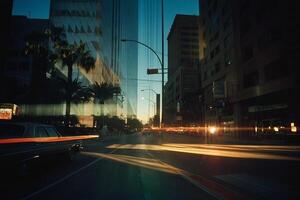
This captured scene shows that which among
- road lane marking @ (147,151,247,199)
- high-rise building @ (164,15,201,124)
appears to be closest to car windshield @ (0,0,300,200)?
road lane marking @ (147,151,247,199)

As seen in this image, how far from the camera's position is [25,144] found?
8367mm

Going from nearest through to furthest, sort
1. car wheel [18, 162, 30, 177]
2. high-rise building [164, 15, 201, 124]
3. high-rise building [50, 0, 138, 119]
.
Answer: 1. car wheel [18, 162, 30, 177]
2. high-rise building [50, 0, 138, 119]
3. high-rise building [164, 15, 201, 124]

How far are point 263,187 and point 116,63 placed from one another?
317 feet

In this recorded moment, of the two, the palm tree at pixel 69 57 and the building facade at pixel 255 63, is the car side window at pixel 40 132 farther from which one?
the palm tree at pixel 69 57

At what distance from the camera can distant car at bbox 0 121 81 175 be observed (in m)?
7.55

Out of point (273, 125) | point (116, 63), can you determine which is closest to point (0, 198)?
point (273, 125)

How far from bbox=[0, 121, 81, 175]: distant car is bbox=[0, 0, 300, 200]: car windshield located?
3 cm

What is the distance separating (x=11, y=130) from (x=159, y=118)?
154ft

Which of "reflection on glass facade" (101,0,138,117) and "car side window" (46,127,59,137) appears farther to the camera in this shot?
"reflection on glass facade" (101,0,138,117)

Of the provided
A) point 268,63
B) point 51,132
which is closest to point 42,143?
point 51,132

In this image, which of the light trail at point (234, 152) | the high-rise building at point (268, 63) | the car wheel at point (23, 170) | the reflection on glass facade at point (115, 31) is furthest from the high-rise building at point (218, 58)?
the car wheel at point (23, 170)

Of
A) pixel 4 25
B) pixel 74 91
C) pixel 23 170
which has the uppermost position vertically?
pixel 4 25

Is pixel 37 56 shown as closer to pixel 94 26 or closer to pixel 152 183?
pixel 152 183

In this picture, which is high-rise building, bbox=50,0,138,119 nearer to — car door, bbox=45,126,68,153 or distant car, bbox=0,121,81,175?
car door, bbox=45,126,68,153
